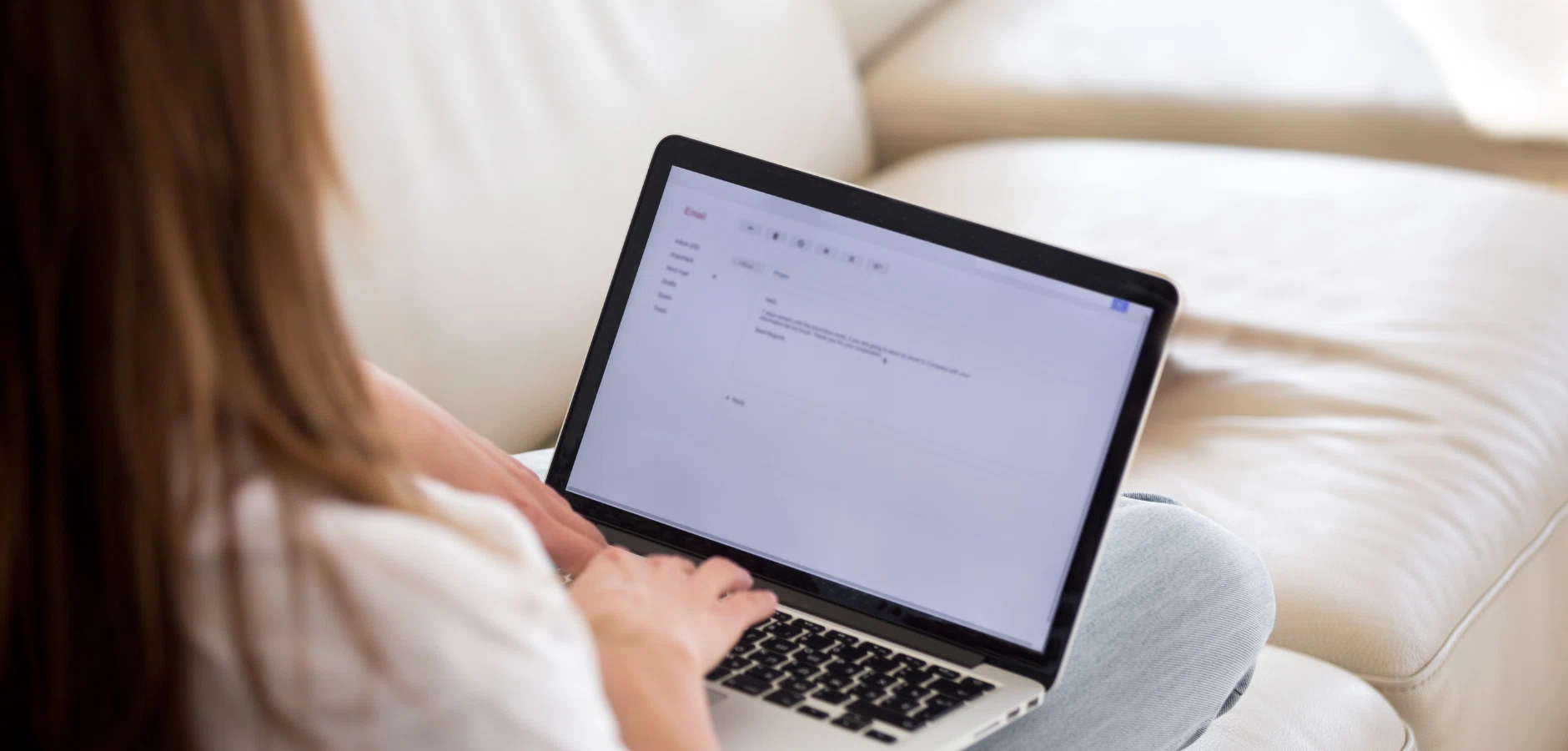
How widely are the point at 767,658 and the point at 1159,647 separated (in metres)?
0.20

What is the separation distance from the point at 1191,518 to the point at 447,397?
600 mm

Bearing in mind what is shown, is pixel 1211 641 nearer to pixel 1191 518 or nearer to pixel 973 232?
pixel 1191 518

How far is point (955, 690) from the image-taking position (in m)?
0.70

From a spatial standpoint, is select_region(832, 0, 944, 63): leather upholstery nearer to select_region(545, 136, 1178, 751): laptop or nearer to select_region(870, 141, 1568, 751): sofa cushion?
select_region(870, 141, 1568, 751): sofa cushion

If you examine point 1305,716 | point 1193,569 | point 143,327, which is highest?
point 143,327

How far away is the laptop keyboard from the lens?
67 cm

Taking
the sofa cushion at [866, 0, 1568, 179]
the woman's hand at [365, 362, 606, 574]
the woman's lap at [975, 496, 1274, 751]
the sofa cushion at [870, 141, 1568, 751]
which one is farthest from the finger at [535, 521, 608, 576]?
the sofa cushion at [866, 0, 1568, 179]

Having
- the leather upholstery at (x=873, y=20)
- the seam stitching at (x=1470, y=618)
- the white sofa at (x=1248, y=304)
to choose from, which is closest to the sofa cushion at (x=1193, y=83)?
the leather upholstery at (x=873, y=20)

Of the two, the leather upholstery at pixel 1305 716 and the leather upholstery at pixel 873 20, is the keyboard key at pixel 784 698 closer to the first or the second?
the leather upholstery at pixel 1305 716

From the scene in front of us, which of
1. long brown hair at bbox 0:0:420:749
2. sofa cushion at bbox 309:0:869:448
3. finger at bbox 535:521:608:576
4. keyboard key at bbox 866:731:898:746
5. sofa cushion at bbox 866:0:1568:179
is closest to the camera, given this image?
long brown hair at bbox 0:0:420:749

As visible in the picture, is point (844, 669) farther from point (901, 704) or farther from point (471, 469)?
point (471, 469)

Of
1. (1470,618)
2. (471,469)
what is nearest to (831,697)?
A: (471,469)

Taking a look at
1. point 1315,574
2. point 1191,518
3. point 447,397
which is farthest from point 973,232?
point 447,397

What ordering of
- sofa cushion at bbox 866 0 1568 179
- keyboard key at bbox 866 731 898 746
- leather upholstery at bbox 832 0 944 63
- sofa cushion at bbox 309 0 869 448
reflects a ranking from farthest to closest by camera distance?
leather upholstery at bbox 832 0 944 63 < sofa cushion at bbox 866 0 1568 179 < sofa cushion at bbox 309 0 869 448 < keyboard key at bbox 866 731 898 746
